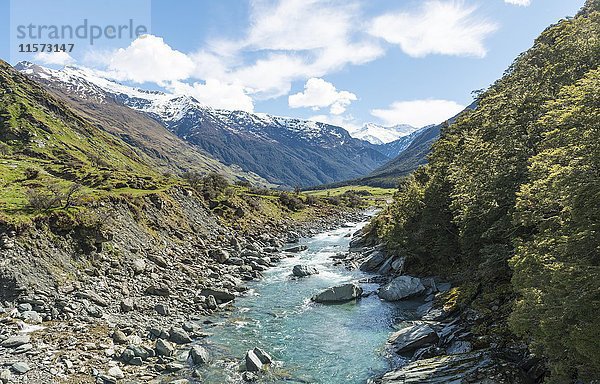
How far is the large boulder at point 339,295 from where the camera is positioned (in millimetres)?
41156

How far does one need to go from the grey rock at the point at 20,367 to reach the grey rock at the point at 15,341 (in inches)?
88.7

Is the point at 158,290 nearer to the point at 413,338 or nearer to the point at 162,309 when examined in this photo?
the point at 162,309

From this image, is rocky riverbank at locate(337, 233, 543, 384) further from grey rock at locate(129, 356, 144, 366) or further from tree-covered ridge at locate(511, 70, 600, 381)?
grey rock at locate(129, 356, 144, 366)

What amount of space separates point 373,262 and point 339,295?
53.9 ft

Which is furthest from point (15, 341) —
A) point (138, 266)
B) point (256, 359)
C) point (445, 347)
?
point (445, 347)

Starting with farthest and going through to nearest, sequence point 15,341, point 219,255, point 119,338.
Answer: point 219,255 → point 119,338 → point 15,341

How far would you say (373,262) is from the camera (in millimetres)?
56500

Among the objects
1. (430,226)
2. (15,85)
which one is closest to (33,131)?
(15,85)

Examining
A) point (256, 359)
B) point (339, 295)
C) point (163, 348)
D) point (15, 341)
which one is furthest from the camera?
point (339, 295)

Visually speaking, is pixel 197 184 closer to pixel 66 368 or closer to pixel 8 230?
pixel 8 230

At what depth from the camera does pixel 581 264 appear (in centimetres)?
1471

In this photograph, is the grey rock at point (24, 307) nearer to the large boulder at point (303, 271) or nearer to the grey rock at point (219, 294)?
the grey rock at point (219, 294)

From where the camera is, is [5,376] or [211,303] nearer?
[5,376]

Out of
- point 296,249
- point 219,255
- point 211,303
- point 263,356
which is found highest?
point 219,255
